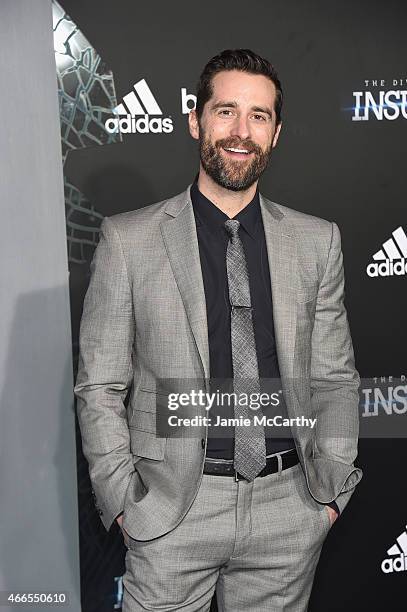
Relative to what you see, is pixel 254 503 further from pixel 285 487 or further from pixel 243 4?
pixel 243 4

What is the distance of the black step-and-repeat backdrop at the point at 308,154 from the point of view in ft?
10.1

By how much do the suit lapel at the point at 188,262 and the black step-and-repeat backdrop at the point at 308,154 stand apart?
30.3 inches

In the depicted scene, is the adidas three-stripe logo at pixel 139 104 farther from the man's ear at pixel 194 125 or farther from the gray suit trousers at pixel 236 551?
the gray suit trousers at pixel 236 551

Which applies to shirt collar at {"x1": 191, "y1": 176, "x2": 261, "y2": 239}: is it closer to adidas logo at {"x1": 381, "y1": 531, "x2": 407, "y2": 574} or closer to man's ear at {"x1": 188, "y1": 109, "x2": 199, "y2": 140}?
man's ear at {"x1": 188, "y1": 109, "x2": 199, "y2": 140}

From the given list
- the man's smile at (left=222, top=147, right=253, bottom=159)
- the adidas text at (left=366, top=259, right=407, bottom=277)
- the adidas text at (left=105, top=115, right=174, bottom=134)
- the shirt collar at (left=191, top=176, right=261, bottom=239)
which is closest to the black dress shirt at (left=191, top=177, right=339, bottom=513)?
the shirt collar at (left=191, top=176, right=261, bottom=239)

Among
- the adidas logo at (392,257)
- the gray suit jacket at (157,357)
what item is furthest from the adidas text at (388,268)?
the gray suit jacket at (157,357)

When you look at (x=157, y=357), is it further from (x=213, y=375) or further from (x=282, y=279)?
(x=282, y=279)

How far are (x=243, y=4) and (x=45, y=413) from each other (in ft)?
5.44

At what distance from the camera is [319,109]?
320 centimetres

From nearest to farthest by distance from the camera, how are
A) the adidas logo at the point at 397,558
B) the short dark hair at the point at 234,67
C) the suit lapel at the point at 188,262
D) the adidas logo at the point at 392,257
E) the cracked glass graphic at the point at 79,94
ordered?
the suit lapel at the point at 188,262 → the short dark hair at the point at 234,67 → the cracked glass graphic at the point at 79,94 → the adidas logo at the point at 392,257 → the adidas logo at the point at 397,558

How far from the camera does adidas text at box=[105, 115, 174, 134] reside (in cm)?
309

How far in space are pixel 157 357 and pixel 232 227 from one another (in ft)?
1.36

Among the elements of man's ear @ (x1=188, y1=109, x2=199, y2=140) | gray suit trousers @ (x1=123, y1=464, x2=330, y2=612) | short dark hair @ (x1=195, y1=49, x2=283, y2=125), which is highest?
A: short dark hair @ (x1=195, y1=49, x2=283, y2=125)

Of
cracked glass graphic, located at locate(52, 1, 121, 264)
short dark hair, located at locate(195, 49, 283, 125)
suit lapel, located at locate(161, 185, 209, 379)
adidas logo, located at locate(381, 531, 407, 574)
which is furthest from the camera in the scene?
adidas logo, located at locate(381, 531, 407, 574)
